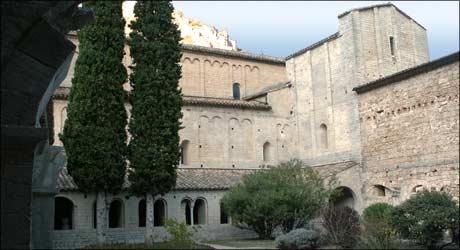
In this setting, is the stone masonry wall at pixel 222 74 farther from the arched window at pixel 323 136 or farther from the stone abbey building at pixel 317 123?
the arched window at pixel 323 136

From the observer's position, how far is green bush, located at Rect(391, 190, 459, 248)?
15117 millimetres

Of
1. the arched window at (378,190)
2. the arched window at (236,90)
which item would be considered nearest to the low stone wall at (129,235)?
the arched window at (378,190)

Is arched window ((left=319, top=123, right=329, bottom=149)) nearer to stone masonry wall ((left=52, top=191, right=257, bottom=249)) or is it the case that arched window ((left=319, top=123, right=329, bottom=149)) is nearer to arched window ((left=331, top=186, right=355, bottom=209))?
arched window ((left=331, top=186, right=355, bottom=209))

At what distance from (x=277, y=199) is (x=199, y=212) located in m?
5.56

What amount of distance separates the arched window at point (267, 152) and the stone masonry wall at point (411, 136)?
6223 millimetres

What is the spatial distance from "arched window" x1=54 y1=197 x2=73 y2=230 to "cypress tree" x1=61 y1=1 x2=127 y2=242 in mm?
2621

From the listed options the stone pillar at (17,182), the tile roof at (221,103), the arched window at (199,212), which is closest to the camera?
the stone pillar at (17,182)

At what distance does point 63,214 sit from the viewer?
2234 centimetres

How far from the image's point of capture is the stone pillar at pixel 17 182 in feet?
9.19

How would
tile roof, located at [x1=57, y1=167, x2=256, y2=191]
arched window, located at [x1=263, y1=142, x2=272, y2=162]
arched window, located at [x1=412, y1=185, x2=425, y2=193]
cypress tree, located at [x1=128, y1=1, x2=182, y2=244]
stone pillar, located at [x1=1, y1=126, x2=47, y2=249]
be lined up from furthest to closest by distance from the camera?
arched window, located at [x1=263, y1=142, x2=272, y2=162]
tile roof, located at [x1=57, y1=167, x2=256, y2=191]
arched window, located at [x1=412, y1=185, x2=425, y2=193]
cypress tree, located at [x1=128, y1=1, x2=182, y2=244]
stone pillar, located at [x1=1, y1=126, x2=47, y2=249]

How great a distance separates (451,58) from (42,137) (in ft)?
66.3

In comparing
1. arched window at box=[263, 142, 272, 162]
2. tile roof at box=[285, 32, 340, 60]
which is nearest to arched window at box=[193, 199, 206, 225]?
arched window at box=[263, 142, 272, 162]

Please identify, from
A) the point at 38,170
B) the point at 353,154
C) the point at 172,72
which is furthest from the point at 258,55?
the point at 38,170

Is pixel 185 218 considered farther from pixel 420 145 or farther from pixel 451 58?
pixel 451 58
